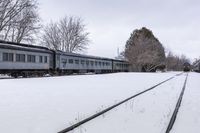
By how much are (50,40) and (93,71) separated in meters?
22.0

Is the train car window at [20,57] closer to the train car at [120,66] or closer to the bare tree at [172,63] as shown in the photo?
the train car at [120,66]

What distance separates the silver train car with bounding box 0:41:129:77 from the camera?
28648 mm

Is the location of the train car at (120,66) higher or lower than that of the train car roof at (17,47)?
lower

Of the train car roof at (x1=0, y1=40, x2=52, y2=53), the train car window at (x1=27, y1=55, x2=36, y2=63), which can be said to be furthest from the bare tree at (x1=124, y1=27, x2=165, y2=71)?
the train car window at (x1=27, y1=55, x2=36, y2=63)

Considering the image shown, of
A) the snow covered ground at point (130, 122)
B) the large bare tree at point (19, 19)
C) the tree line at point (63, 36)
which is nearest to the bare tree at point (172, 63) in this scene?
the tree line at point (63, 36)

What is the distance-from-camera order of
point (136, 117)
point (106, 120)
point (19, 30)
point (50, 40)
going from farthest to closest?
point (50, 40)
point (19, 30)
point (136, 117)
point (106, 120)

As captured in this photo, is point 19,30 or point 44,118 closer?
point 44,118

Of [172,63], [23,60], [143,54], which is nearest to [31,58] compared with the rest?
[23,60]

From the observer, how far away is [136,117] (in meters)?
8.64

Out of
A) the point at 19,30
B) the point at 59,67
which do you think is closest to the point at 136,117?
the point at 59,67

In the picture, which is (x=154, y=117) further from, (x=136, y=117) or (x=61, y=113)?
(x=61, y=113)

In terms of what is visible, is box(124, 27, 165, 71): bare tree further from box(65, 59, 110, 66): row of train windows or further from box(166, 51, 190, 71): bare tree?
box(166, 51, 190, 71): bare tree

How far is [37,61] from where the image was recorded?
34094mm

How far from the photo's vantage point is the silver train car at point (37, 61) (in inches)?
1128
